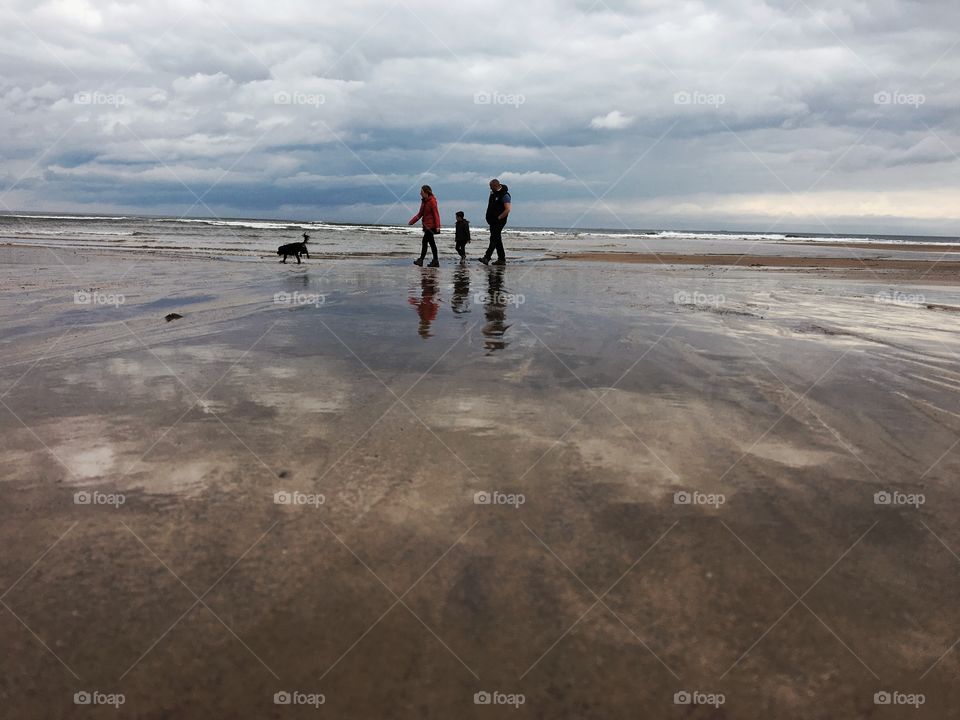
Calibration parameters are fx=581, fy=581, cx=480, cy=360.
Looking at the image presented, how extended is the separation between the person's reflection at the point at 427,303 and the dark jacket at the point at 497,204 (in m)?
3.83

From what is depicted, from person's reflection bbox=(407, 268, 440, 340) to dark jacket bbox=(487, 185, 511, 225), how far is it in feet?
12.6

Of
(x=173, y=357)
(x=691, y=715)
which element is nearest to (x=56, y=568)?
(x=691, y=715)

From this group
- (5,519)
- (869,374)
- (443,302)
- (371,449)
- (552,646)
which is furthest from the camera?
(443,302)

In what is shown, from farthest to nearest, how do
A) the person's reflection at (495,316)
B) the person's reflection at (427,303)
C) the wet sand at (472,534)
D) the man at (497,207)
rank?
the man at (497,207), the person's reflection at (427,303), the person's reflection at (495,316), the wet sand at (472,534)

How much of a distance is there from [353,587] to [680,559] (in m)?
1.37

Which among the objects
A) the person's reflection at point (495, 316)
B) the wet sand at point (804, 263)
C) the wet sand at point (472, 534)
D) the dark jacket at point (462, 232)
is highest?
the dark jacket at point (462, 232)

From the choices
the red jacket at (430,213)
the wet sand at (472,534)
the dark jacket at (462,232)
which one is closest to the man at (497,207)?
the red jacket at (430,213)

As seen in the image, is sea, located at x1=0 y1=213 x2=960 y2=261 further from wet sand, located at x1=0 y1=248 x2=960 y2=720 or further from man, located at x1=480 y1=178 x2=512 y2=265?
wet sand, located at x1=0 y1=248 x2=960 y2=720

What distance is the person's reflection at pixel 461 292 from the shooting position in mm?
8992

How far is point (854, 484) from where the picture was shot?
3154 mm

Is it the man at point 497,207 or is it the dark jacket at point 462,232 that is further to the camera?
the dark jacket at point 462,232

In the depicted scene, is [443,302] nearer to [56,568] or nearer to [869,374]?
[869,374]

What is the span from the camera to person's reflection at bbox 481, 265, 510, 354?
648cm

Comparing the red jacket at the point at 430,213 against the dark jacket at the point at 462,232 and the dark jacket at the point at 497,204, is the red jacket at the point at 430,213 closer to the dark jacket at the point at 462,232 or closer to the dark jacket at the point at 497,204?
the dark jacket at the point at 497,204
